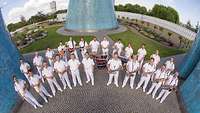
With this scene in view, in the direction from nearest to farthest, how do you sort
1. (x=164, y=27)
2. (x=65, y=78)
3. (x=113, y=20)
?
(x=65, y=78) → (x=113, y=20) → (x=164, y=27)

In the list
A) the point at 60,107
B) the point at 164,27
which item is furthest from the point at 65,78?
the point at 164,27

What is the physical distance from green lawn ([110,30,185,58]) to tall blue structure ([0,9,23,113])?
10186 mm

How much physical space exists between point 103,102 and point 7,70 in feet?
16.5

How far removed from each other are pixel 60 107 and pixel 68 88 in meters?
1.59

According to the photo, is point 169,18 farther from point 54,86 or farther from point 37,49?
point 54,86

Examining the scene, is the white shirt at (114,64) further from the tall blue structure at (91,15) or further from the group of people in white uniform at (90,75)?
the tall blue structure at (91,15)

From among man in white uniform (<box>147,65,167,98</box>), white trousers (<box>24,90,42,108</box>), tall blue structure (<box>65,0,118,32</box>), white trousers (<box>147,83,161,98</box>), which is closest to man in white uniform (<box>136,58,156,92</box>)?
man in white uniform (<box>147,65,167,98</box>)

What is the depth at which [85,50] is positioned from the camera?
15508 millimetres

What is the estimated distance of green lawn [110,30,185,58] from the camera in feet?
69.7

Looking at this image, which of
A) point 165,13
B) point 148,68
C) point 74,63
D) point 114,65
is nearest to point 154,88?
point 148,68

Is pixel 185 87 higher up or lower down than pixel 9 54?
lower down

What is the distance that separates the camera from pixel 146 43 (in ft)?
79.2

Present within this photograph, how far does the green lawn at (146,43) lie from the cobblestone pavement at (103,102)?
8.02 m

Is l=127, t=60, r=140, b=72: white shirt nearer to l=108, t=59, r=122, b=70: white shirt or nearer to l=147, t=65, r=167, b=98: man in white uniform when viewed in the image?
l=108, t=59, r=122, b=70: white shirt
